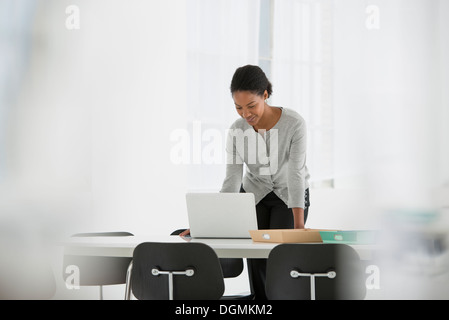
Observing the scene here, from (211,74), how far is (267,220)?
144 cm

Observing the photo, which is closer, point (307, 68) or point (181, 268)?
point (181, 268)

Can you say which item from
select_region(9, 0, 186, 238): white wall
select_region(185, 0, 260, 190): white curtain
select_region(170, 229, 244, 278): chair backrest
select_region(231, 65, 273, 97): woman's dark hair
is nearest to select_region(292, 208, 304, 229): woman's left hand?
select_region(231, 65, 273, 97): woman's dark hair

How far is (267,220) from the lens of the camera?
6.31 feet

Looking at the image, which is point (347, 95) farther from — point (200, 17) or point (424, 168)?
point (200, 17)

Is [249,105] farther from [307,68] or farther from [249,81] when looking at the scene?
[307,68]

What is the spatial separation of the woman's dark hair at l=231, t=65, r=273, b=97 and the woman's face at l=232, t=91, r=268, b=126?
0.05 feet

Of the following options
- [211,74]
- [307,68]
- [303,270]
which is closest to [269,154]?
[303,270]

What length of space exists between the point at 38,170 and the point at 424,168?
0.51m

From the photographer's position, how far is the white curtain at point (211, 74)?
3.06m

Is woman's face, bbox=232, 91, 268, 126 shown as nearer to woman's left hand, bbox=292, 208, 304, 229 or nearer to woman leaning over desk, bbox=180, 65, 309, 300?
woman leaning over desk, bbox=180, 65, 309, 300
